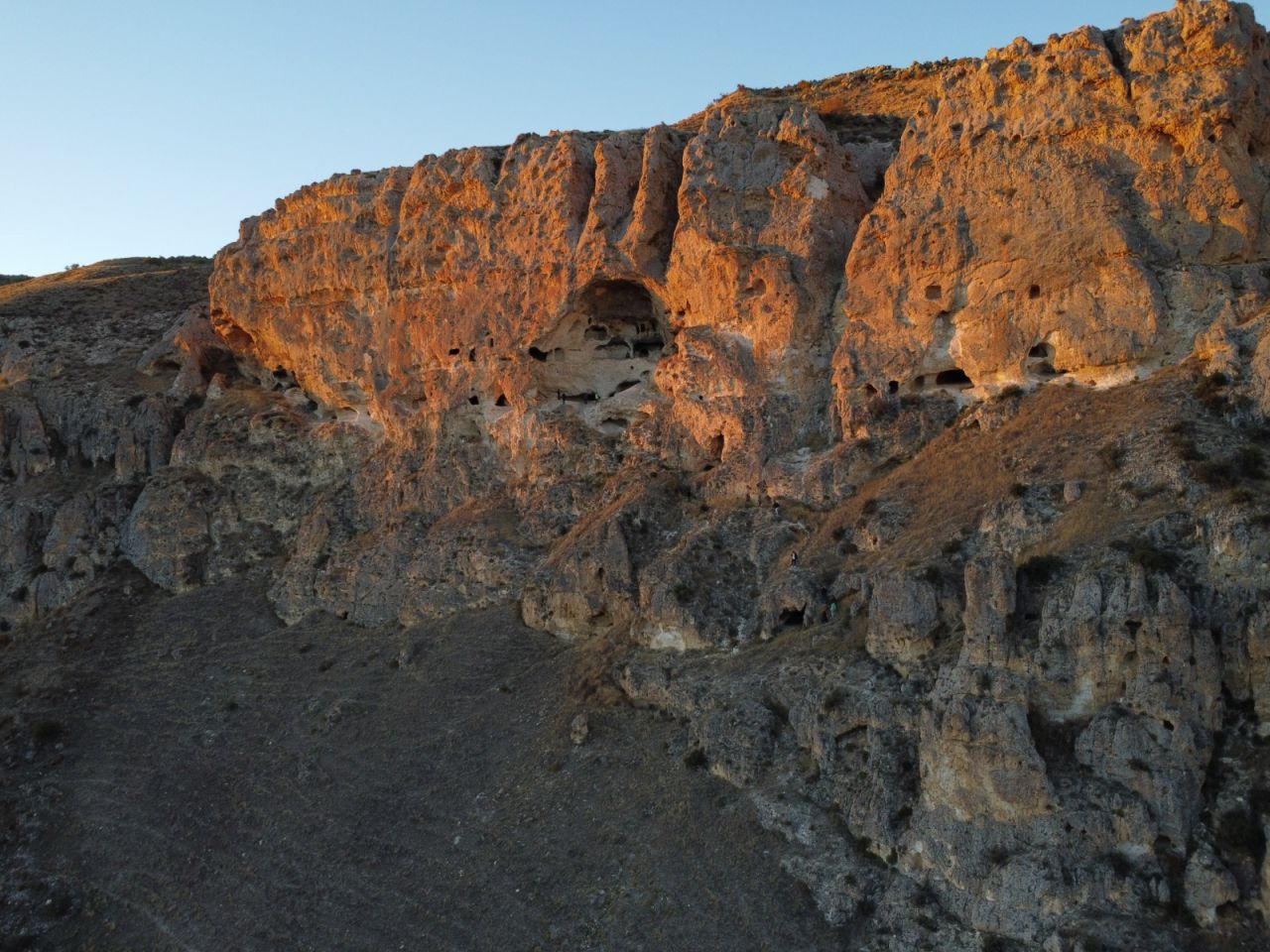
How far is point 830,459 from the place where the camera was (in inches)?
1415

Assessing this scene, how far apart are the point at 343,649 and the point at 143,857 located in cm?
955

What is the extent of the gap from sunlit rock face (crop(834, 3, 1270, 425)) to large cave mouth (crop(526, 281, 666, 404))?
958 cm

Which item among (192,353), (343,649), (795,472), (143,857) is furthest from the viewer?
(192,353)

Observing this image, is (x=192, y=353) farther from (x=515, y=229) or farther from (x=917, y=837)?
A: (x=917, y=837)

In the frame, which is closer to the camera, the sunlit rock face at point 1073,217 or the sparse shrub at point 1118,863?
the sparse shrub at point 1118,863

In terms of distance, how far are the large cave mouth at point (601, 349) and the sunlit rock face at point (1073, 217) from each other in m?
9.58

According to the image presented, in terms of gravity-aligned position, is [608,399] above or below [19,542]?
above

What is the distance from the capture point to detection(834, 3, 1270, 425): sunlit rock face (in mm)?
33188

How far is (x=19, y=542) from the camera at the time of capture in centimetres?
4838

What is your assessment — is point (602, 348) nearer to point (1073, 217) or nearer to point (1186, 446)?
point (1073, 217)

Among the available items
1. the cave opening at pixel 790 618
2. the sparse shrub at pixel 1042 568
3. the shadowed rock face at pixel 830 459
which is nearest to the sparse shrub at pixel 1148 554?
the shadowed rock face at pixel 830 459

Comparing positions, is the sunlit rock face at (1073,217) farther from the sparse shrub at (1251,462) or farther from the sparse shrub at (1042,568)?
the sparse shrub at (1042,568)

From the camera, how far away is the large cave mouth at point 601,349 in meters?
44.4

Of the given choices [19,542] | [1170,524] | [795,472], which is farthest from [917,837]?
[19,542]
